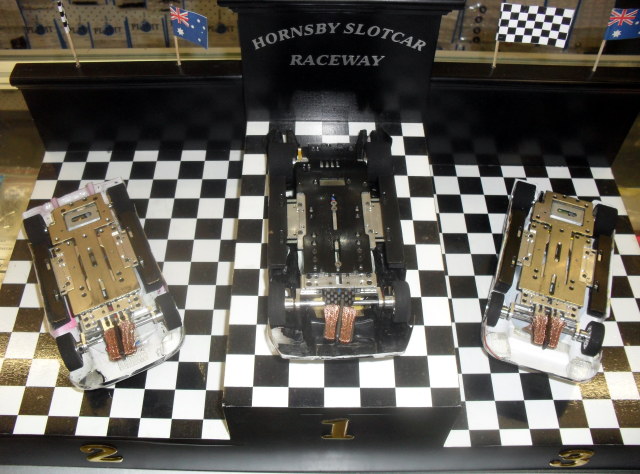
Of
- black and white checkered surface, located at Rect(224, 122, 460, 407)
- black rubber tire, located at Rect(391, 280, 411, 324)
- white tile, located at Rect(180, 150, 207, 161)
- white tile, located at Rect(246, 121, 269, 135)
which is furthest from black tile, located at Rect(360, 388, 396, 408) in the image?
white tile, located at Rect(180, 150, 207, 161)

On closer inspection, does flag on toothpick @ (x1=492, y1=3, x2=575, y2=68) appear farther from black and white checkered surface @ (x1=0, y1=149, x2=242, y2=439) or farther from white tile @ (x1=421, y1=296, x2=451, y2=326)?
black and white checkered surface @ (x1=0, y1=149, x2=242, y2=439)

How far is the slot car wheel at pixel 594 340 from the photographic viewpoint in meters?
2.67

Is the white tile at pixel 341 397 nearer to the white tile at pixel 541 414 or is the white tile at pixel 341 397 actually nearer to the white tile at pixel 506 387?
the white tile at pixel 506 387

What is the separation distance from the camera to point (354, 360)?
272cm

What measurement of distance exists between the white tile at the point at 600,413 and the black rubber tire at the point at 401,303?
1.00 metres

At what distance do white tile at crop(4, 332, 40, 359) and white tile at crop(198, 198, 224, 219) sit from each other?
1.02 metres

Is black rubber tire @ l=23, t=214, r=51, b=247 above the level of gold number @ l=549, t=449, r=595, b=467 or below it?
above

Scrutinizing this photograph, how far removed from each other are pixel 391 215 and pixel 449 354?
2.17 ft

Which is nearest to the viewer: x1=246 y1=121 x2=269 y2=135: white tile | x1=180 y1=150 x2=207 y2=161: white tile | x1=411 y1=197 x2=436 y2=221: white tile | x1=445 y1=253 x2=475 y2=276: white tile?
x1=411 y1=197 x2=436 y2=221: white tile

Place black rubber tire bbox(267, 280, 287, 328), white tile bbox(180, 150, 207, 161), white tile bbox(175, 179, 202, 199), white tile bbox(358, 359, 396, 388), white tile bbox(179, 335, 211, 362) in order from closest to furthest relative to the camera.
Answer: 1. black rubber tire bbox(267, 280, 287, 328)
2. white tile bbox(358, 359, 396, 388)
3. white tile bbox(179, 335, 211, 362)
4. white tile bbox(175, 179, 202, 199)
5. white tile bbox(180, 150, 207, 161)

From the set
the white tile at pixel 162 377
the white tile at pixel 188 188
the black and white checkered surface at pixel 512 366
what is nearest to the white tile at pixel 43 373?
the white tile at pixel 162 377

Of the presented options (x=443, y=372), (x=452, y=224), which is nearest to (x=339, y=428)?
(x=443, y=372)

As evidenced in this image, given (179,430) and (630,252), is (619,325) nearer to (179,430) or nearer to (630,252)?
(630,252)

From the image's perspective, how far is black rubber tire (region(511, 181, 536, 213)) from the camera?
10.3ft
